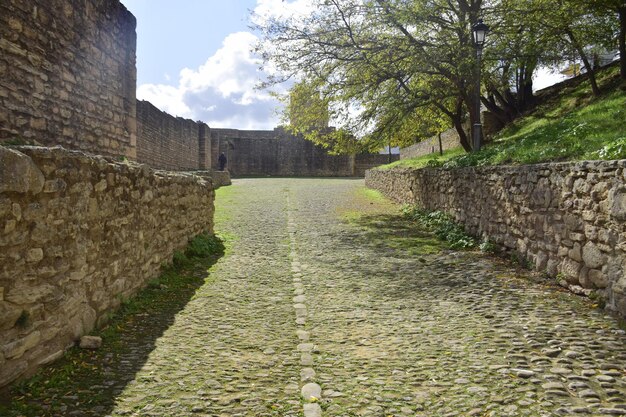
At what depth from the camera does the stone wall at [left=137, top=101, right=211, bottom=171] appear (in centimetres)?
1759

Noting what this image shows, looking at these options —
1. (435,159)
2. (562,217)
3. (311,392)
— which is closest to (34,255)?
(311,392)

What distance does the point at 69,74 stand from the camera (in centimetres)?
719

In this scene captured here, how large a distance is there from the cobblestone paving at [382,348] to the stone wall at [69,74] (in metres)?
3.03

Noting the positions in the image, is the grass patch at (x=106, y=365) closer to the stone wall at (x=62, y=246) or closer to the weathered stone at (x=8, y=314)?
the stone wall at (x=62, y=246)

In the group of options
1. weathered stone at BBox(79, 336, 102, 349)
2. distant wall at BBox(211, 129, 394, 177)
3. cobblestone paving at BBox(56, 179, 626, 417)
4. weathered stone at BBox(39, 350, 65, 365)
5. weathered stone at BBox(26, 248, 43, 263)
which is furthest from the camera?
distant wall at BBox(211, 129, 394, 177)

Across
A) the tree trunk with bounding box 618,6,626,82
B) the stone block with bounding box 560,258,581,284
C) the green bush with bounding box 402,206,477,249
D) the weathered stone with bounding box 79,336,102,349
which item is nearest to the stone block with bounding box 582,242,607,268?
the stone block with bounding box 560,258,581,284

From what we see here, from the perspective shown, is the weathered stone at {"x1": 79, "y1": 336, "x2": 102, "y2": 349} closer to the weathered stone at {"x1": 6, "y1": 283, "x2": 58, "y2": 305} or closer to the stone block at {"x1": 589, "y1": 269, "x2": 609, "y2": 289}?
the weathered stone at {"x1": 6, "y1": 283, "x2": 58, "y2": 305}

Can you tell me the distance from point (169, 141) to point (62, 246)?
1782 centimetres

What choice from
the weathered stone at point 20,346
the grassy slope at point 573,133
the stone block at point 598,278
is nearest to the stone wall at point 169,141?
the grassy slope at point 573,133

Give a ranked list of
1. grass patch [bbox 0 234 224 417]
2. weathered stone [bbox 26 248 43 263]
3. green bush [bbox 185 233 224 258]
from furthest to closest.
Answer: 1. green bush [bbox 185 233 224 258]
2. weathered stone [bbox 26 248 43 263]
3. grass patch [bbox 0 234 224 417]

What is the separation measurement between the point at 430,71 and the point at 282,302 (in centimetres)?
862

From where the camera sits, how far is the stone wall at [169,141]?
17.6 m

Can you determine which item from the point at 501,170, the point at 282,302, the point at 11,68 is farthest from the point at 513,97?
the point at 11,68

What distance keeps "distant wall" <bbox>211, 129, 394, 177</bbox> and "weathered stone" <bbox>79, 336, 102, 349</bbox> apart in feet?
121
